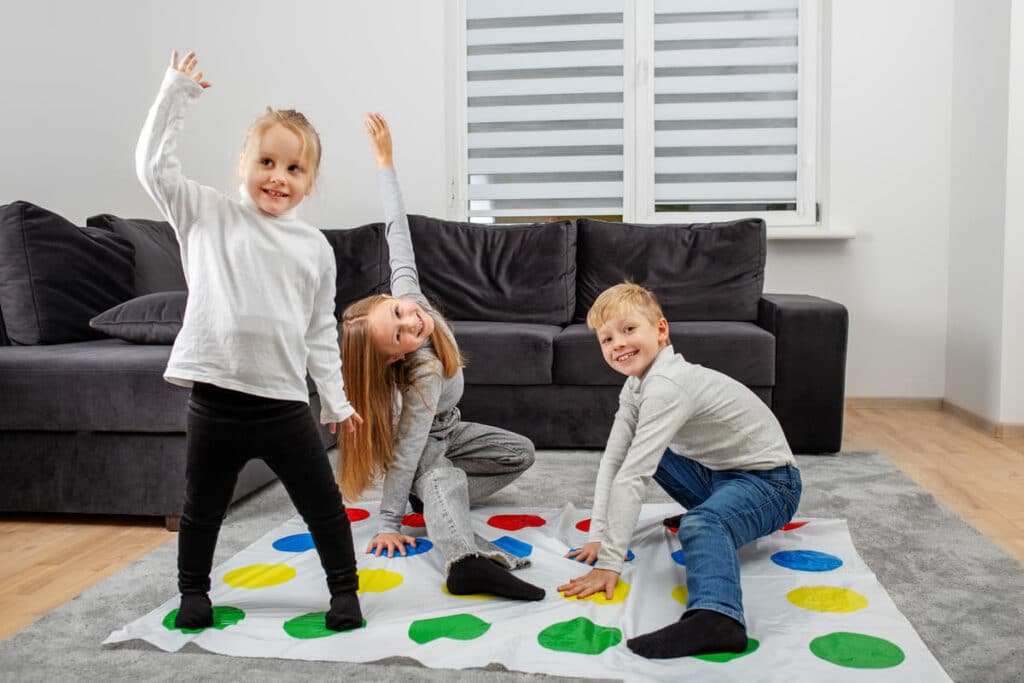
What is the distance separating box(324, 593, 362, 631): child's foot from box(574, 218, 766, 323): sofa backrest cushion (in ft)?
7.15

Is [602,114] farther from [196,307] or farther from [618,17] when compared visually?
[196,307]

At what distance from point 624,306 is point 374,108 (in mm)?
2741

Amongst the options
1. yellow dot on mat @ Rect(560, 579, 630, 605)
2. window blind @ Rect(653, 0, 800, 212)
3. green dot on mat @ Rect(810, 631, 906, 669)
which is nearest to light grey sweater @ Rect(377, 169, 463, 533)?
yellow dot on mat @ Rect(560, 579, 630, 605)

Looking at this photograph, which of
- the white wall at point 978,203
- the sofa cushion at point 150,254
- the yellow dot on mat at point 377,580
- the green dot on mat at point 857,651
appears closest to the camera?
the green dot on mat at point 857,651

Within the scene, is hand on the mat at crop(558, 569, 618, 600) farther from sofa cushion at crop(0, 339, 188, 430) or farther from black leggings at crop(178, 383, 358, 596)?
sofa cushion at crop(0, 339, 188, 430)

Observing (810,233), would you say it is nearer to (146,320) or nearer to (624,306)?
(624,306)

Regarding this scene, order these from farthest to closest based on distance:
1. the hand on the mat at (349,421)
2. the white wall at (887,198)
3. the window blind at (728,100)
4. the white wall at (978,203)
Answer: the window blind at (728,100) → the white wall at (887,198) → the white wall at (978,203) → the hand on the mat at (349,421)

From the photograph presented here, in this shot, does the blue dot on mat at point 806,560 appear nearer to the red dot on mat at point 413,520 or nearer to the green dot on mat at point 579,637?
the green dot on mat at point 579,637

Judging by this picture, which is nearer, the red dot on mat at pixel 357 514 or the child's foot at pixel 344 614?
the child's foot at pixel 344 614

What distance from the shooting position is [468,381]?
3.23 metres

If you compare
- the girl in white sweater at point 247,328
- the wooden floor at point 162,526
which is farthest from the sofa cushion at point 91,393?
the girl in white sweater at point 247,328

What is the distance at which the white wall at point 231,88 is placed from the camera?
421 centimetres

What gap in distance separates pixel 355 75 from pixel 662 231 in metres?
1.69

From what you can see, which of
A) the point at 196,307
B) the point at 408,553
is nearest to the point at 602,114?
the point at 408,553
